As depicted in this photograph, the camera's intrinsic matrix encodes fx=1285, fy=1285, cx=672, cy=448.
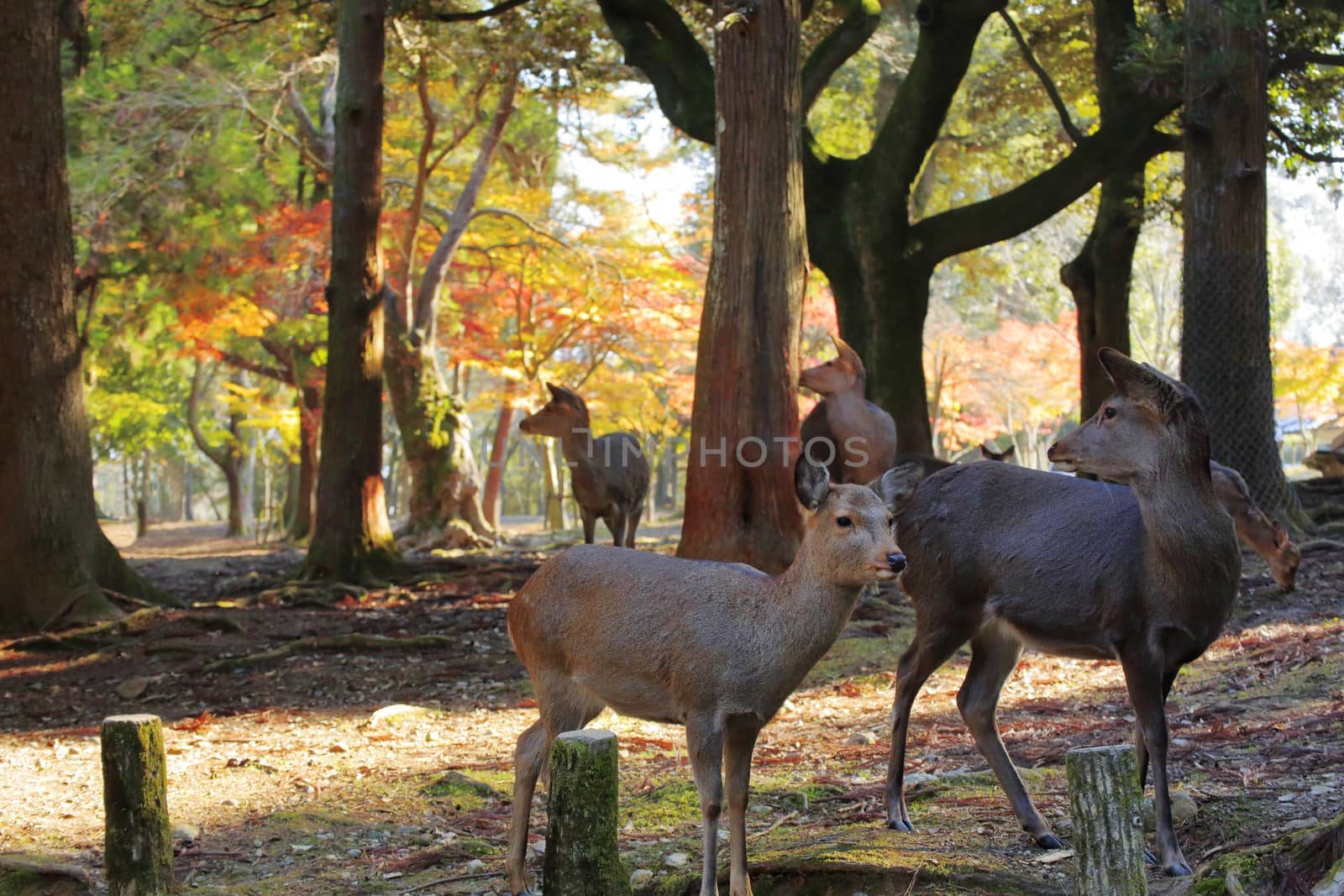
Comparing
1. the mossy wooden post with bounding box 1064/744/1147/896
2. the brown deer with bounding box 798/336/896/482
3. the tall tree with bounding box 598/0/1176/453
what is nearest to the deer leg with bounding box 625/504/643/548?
the tall tree with bounding box 598/0/1176/453

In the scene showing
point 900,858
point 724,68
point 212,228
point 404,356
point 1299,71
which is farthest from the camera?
point 212,228

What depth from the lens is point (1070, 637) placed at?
4.96 metres

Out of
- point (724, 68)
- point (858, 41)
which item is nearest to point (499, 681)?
point (724, 68)

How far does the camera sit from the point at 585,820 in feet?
13.0

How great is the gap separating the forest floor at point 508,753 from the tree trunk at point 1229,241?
1326 millimetres

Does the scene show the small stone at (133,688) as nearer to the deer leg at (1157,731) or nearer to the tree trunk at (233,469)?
the deer leg at (1157,731)

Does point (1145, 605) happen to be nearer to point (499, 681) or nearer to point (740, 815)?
point (740, 815)

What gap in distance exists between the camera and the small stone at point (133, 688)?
28.9 ft

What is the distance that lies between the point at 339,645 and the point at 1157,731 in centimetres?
703

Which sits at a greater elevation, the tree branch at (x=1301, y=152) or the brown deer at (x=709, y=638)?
the tree branch at (x=1301, y=152)

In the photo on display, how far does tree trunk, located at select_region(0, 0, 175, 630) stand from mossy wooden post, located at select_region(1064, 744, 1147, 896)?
8.81 metres

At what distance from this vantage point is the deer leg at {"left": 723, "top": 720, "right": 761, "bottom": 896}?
4188 mm

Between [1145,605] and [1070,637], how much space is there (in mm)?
334

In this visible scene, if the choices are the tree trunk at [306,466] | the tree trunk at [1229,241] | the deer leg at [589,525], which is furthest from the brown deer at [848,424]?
the tree trunk at [306,466]
